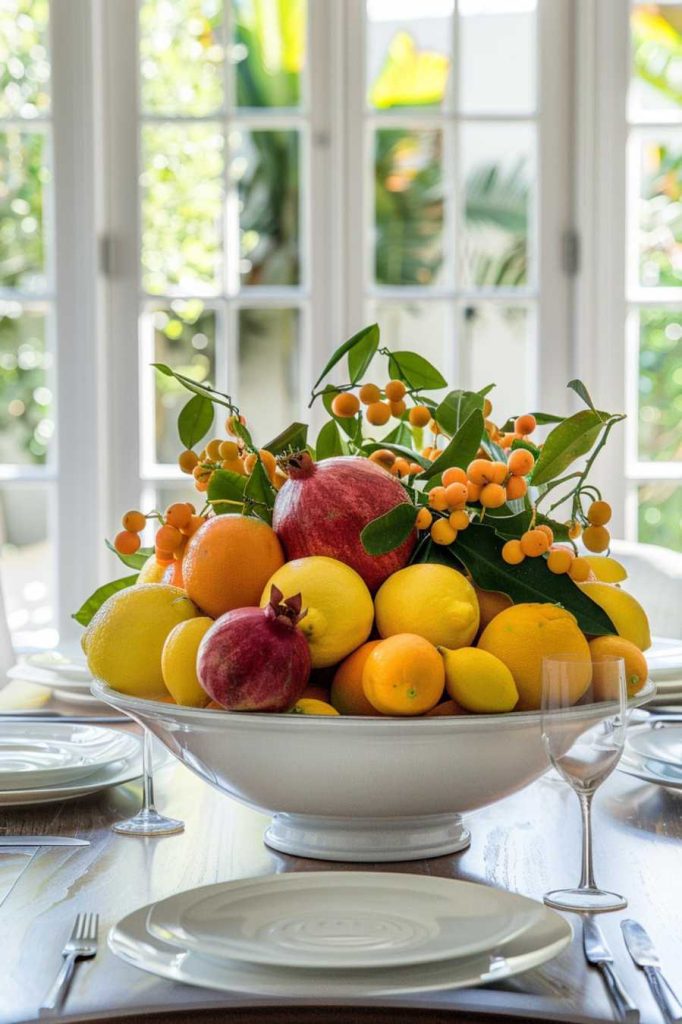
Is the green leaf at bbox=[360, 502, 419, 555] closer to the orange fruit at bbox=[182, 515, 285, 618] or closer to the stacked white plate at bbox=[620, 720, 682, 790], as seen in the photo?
the orange fruit at bbox=[182, 515, 285, 618]

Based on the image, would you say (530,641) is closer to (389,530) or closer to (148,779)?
(389,530)

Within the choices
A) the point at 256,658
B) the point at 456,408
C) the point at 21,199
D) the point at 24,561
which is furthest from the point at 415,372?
the point at 24,561

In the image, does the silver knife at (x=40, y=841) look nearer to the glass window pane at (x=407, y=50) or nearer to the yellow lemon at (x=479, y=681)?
the yellow lemon at (x=479, y=681)

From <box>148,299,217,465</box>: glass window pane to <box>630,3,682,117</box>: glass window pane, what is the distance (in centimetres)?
103

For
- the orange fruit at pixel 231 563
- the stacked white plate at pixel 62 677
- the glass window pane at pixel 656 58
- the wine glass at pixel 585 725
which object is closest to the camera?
the wine glass at pixel 585 725

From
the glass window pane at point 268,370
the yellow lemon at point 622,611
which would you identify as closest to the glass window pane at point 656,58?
the glass window pane at point 268,370

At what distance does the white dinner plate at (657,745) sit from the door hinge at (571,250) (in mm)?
1696

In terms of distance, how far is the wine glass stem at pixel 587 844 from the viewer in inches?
30.5

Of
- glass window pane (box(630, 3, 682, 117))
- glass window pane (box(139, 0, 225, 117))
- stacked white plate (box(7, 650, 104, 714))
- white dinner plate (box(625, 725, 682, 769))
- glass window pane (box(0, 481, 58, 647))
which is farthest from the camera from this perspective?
glass window pane (box(0, 481, 58, 647))

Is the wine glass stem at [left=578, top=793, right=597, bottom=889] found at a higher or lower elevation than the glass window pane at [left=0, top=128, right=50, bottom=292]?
lower

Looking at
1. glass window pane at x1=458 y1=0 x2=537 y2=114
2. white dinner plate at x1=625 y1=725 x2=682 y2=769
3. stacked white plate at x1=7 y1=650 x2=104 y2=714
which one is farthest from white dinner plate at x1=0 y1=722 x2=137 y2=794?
glass window pane at x1=458 y1=0 x2=537 y2=114

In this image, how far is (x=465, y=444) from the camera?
899 mm

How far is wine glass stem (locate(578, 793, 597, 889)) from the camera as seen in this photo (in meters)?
0.77

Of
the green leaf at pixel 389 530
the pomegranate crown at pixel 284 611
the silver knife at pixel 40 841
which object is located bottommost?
the silver knife at pixel 40 841
